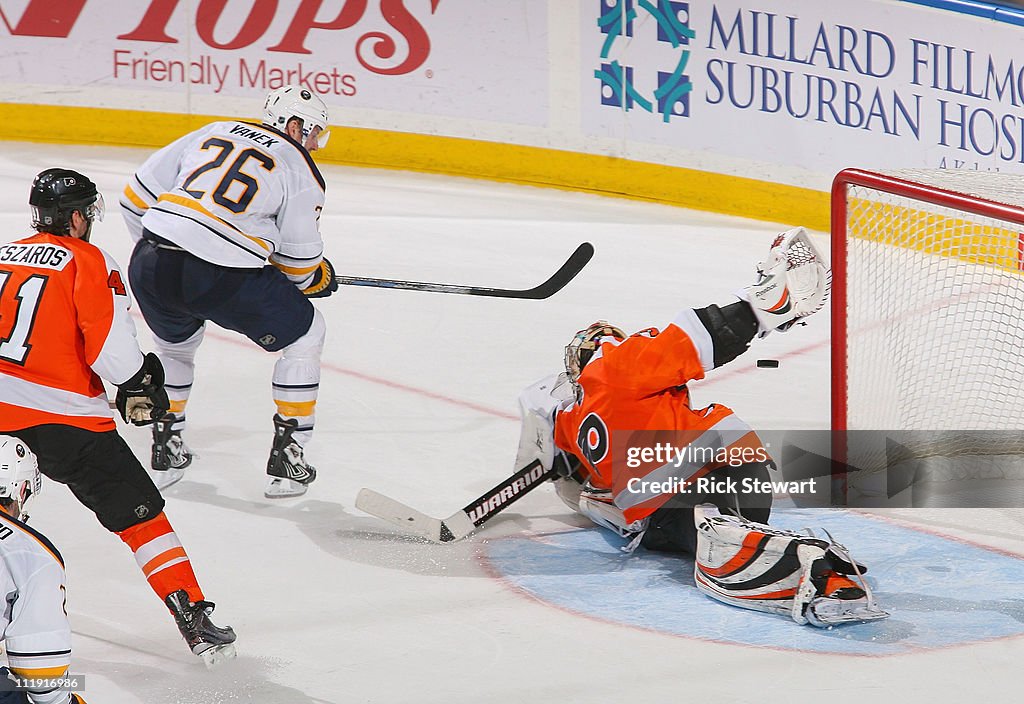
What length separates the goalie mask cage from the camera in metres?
3.91

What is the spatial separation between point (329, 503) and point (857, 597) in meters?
1.49

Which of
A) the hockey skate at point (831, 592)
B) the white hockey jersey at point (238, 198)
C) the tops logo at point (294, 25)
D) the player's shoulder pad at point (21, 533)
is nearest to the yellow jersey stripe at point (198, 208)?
the white hockey jersey at point (238, 198)

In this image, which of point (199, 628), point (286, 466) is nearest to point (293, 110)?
point (286, 466)

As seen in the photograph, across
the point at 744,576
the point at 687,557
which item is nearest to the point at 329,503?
the point at 687,557

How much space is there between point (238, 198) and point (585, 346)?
97 centimetres

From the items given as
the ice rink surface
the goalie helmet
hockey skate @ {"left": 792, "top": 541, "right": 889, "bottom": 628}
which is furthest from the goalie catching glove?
the ice rink surface

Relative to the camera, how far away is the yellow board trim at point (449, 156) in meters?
7.13

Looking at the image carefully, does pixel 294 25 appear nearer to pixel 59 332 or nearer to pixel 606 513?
pixel 606 513

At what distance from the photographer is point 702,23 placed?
680cm

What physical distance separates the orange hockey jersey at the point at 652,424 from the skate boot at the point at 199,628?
968 mm

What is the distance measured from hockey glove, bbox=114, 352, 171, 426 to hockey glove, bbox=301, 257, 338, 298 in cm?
102

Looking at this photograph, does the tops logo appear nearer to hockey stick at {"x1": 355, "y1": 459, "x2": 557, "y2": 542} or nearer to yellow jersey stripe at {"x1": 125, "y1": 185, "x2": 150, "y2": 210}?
yellow jersey stripe at {"x1": 125, "y1": 185, "x2": 150, "y2": 210}

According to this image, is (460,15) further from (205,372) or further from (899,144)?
(205,372)

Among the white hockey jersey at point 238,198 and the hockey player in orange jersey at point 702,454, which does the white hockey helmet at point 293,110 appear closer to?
the white hockey jersey at point 238,198
